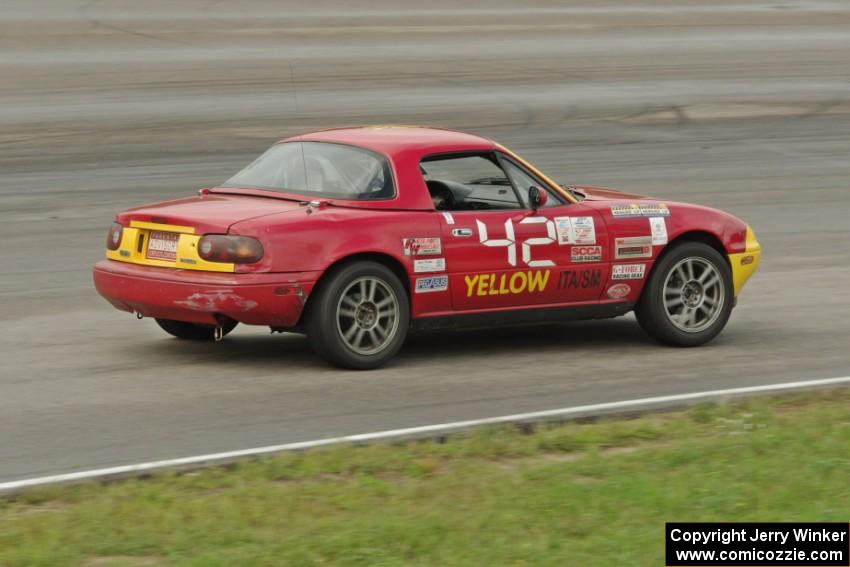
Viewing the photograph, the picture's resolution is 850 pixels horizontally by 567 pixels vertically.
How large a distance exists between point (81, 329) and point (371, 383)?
2.77 m

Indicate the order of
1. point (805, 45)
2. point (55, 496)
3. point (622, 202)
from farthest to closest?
point (805, 45), point (622, 202), point (55, 496)

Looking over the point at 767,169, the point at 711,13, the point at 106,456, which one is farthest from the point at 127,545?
the point at 711,13

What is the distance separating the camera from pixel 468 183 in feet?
31.2

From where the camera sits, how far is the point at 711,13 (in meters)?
38.5

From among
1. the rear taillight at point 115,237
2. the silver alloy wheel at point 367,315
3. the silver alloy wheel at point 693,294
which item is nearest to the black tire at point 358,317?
the silver alloy wheel at point 367,315

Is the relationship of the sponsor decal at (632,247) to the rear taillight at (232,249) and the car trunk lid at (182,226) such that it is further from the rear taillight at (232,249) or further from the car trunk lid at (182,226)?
the rear taillight at (232,249)

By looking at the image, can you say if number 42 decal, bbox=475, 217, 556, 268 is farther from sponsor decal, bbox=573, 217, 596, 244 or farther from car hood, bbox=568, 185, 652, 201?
car hood, bbox=568, 185, 652, 201

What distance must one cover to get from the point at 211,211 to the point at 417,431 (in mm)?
2290

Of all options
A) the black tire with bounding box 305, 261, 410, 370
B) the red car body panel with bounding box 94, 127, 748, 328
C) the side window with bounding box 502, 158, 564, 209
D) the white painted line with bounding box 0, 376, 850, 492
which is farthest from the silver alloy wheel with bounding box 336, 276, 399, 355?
the white painted line with bounding box 0, 376, 850, 492

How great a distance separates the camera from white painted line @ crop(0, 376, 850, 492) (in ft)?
21.2

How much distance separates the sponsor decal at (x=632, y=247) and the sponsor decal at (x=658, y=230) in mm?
40

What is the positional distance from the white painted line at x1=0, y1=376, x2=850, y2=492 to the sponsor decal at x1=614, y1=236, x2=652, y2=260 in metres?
1.48

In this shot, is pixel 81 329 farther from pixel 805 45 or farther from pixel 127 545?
pixel 805 45

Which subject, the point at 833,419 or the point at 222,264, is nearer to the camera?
the point at 833,419
